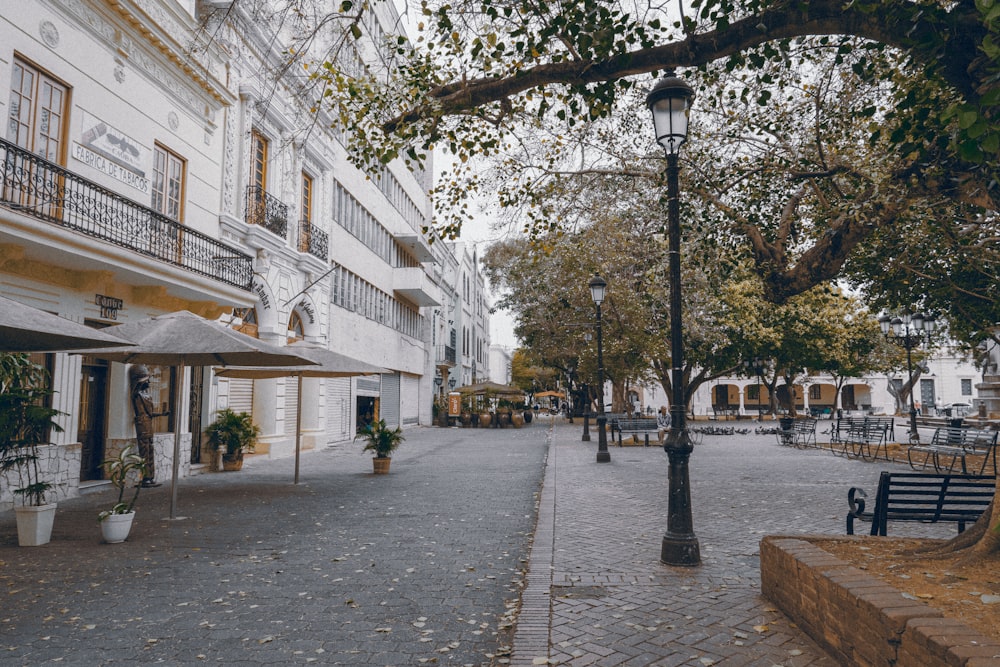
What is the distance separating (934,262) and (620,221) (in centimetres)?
650

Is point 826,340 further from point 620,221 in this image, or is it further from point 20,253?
point 20,253

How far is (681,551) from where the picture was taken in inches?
237

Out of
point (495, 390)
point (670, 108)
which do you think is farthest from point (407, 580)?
point (495, 390)

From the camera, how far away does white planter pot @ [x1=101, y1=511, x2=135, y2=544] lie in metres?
7.12

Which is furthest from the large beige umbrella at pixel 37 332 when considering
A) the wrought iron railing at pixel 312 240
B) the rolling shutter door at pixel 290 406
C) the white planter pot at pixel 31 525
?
the wrought iron railing at pixel 312 240

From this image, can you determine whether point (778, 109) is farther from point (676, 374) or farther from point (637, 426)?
point (637, 426)

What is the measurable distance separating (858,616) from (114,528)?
22.9 ft

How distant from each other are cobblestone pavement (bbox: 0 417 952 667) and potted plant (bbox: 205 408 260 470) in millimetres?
2915

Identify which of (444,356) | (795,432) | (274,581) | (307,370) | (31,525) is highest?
(444,356)

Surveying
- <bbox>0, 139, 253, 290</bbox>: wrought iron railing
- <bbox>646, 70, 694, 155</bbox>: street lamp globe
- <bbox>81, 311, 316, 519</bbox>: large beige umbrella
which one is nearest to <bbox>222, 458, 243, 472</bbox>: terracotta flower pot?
<bbox>0, 139, 253, 290</bbox>: wrought iron railing

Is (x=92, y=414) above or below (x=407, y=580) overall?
above

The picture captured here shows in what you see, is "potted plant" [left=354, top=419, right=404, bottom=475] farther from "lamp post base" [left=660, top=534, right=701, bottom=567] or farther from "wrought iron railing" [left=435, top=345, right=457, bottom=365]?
"wrought iron railing" [left=435, top=345, right=457, bottom=365]

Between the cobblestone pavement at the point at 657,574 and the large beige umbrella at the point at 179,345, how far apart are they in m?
4.56

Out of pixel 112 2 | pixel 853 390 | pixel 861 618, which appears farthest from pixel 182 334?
pixel 853 390
